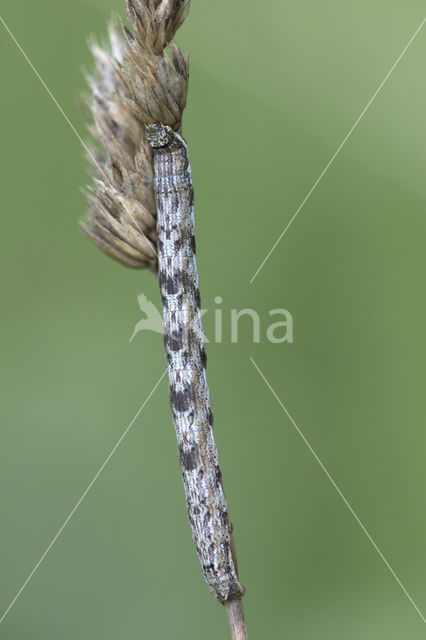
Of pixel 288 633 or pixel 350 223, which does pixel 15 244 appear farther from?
pixel 288 633

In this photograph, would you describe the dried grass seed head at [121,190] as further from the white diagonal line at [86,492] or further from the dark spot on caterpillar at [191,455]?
the white diagonal line at [86,492]

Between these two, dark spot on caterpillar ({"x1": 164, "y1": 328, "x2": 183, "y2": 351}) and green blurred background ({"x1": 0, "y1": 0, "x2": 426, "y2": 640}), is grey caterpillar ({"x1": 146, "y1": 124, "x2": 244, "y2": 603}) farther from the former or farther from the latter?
green blurred background ({"x1": 0, "y1": 0, "x2": 426, "y2": 640})

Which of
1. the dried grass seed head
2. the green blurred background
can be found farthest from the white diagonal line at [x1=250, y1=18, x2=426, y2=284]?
the dried grass seed head

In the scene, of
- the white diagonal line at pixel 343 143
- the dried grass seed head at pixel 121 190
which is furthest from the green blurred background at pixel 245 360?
the dried grass seed head at pixel 121 190

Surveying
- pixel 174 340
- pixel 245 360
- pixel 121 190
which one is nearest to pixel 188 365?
pixel 174 340

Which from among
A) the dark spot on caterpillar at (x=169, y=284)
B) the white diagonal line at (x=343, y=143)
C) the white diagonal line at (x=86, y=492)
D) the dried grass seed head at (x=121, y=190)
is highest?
the white diagonal line at (x=343, y=143)

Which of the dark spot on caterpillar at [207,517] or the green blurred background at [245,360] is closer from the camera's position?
the dark spot on caterpillar at [207,517]

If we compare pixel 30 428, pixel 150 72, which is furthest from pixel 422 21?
pixel 30 428
